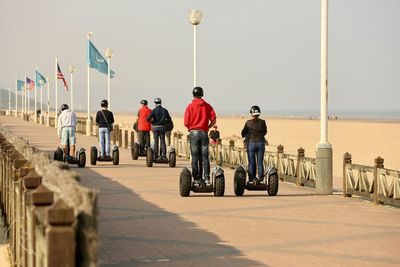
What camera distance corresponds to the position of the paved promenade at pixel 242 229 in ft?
29.5

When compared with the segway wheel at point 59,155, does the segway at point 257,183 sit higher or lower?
lower

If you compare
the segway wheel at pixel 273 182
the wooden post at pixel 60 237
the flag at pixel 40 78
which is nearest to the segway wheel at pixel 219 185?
the segway wheel at pixel 273 182

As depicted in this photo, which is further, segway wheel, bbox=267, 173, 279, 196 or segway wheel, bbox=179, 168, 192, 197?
segway wheel, bbox=267, 173, 279, 196

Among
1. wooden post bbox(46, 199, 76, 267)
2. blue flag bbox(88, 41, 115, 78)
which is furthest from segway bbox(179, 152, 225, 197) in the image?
blue flag bbox(88, 41, 115, 78)

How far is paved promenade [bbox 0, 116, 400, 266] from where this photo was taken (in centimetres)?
900

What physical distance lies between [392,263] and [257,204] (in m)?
5.66

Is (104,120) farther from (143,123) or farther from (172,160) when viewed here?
(172,160)

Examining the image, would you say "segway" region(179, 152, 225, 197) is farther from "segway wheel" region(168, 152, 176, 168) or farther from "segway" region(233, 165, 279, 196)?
"segway wheel" region(168, 152, 176, 168)

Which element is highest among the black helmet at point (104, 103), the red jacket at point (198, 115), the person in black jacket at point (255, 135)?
the black helmet at point (104, 103)

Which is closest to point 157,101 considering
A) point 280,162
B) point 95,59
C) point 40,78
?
point 280,162

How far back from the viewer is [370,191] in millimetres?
15195

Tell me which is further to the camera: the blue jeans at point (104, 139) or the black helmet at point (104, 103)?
the blue jeans at point (104, 139)

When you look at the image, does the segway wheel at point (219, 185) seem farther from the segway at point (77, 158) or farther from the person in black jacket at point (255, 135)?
the segway at point (77, 158)

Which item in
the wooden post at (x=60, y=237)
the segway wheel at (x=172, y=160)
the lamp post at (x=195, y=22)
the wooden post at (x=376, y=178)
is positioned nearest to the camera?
the wooden post at (x=60, y=237)
